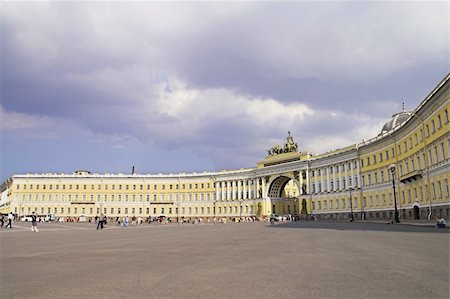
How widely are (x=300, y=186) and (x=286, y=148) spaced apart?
563 inches

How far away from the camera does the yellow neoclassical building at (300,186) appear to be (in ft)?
151

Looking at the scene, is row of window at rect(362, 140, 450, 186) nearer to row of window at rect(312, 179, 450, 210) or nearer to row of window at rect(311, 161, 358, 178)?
row of window at rect(312, 179, 450, 210)

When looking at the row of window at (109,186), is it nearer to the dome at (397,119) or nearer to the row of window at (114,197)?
the row of window at (114,197)

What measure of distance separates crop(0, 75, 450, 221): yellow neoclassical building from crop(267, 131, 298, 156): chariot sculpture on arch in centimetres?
28

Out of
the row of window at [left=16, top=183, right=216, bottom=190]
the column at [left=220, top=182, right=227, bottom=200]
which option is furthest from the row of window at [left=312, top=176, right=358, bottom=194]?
the row of window at [left=16, top=183, right=216, bottom=190]

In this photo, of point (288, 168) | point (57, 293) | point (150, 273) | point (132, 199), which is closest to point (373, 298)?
point (150, 273)

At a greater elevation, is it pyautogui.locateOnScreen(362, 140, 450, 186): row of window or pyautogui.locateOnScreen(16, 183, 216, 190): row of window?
pyautogui.locateOnScreen(16, 183, 216, 190): row of window

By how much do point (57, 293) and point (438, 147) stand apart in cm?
4494

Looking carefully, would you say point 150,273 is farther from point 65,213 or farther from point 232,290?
point 65,213

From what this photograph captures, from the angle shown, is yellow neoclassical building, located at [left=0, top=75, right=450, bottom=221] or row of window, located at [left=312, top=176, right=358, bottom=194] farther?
row of window, located at [left=312, top=176, right=358, bottom=194]

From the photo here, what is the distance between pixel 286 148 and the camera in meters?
105

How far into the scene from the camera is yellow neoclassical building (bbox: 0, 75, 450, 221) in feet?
151

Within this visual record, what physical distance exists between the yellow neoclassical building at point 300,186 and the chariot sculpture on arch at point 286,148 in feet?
0.93

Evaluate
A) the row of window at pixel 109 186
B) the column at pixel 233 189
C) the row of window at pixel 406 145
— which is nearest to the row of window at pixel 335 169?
the row of window at pixel 406 145
